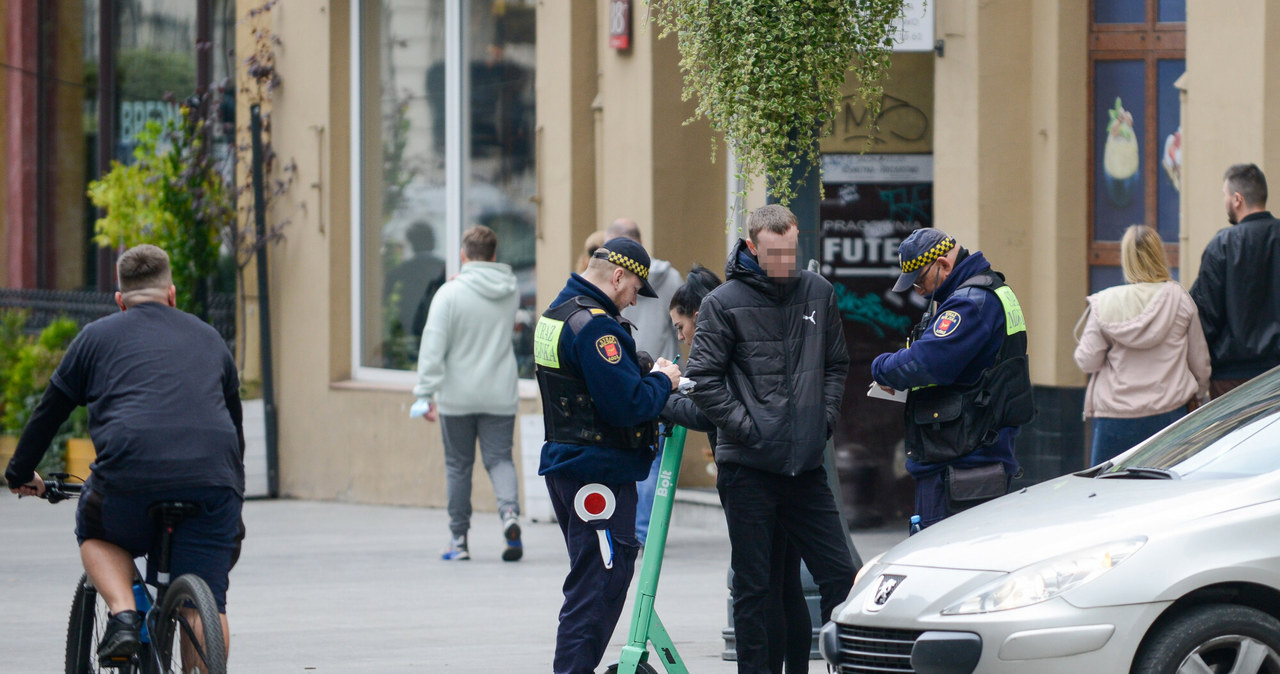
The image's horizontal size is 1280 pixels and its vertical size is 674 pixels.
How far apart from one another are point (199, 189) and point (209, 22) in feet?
8.07

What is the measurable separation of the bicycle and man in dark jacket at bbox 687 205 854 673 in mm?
1805

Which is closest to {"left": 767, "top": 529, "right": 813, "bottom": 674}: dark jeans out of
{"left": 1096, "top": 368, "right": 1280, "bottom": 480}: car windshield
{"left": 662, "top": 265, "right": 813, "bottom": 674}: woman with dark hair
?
{"left": 662, "top": 265, "right": 813, "bottom": 674}: woman with dark hair

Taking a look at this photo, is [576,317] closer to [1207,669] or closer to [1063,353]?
[1207,669]

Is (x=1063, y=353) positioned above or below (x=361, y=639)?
above

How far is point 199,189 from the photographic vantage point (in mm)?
14070

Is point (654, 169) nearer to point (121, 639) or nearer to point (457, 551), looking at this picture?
point (457, 551)

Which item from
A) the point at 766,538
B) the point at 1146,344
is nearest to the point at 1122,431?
the point at 1146,344

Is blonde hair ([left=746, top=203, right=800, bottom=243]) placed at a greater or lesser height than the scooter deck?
greater

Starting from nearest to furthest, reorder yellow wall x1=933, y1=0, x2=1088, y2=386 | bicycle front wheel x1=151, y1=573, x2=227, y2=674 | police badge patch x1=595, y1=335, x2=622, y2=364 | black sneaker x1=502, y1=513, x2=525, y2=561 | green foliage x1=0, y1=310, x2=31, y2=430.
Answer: bicycle front wheel x1=151, y1=573, x2=227, y2=674, police badge patch x1=595, y1=335, x2=622, y2=364, yellow wall x1=933, y1=0, x2=1088, y2=386, black sneaker x1=502, y1=513, x2=525, y2=561, green foliage x1=0, y1=310, x2=31, y2=430

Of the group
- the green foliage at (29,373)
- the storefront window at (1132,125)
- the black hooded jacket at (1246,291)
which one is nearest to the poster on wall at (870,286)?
the storefront window at (1132,125)

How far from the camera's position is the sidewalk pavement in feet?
24.4

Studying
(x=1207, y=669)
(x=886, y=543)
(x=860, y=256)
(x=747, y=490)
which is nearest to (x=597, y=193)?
(x=860, y=256)

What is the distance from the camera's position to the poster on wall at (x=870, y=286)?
1080 centimetres

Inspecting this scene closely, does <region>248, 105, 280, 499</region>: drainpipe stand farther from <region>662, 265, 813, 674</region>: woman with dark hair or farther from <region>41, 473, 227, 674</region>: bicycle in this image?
<region>662, 265, 813, 674</region>: woman with dark hair
